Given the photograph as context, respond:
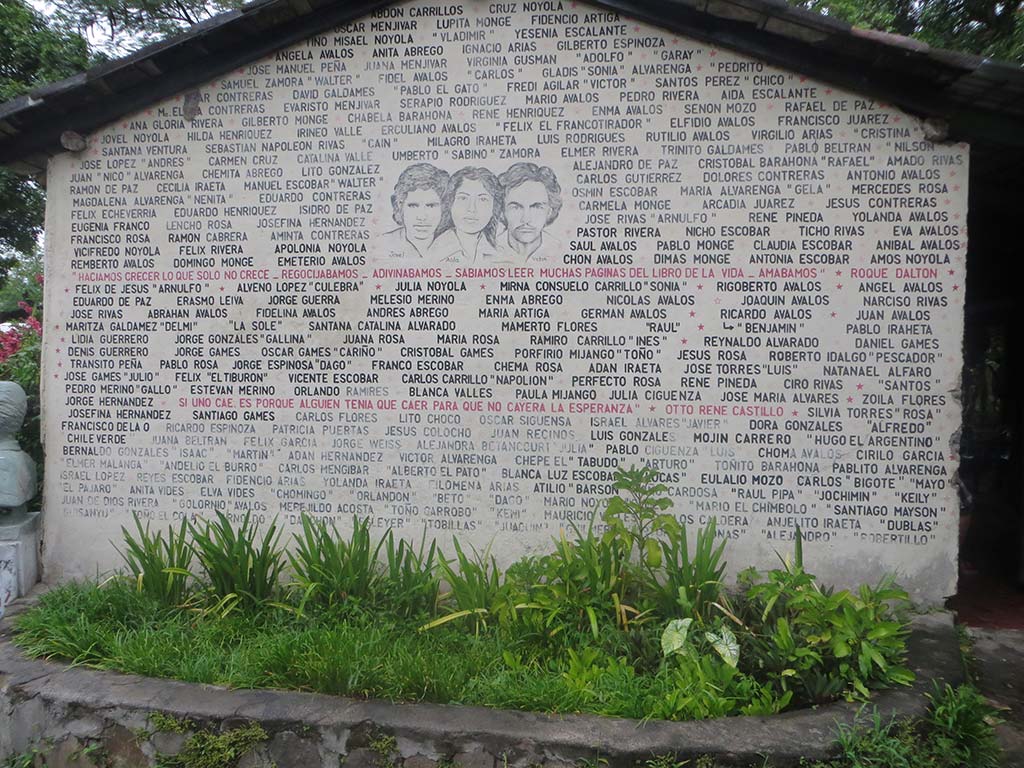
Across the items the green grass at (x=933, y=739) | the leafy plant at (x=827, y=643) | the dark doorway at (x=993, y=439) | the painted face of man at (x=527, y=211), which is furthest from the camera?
the dark doorway at (x=993, y=439)

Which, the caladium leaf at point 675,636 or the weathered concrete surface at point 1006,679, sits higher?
the caladium leaf at point 675,636

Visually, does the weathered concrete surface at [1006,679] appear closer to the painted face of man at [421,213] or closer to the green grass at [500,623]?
the green grass at [500,623]

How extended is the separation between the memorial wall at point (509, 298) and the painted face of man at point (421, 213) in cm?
2

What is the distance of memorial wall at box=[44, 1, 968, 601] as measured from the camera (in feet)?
13.5

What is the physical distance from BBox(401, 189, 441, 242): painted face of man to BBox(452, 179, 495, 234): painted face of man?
11cm

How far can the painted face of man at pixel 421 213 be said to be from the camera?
442 cm

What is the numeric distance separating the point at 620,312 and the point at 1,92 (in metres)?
7.56

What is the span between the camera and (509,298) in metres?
4.34

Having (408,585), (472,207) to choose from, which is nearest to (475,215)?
(472,207)

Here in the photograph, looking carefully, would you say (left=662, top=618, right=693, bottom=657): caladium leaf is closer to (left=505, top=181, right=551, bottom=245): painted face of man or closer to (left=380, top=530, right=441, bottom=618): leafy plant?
(left=380, top=530, right=441, bottom=618): leafy plant

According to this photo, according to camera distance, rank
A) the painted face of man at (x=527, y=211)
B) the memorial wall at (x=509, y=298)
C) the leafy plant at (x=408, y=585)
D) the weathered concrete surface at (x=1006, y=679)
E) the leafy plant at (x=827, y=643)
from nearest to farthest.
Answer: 1. the leafy plant at (x=827, y=643)
2. the weathered concrete surface at (x=1006, y=679)
3. the leafy plant at (x=408, y=585)
4. the memorial wall at (x=509, y=298)
5. the painted face of man at (x=527, y=211)

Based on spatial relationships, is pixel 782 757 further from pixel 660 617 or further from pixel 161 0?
pixel 161 0

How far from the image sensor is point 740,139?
166 inches

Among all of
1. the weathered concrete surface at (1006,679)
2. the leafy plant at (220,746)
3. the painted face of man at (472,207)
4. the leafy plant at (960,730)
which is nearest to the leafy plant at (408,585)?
the leafy plant at (220,746)
